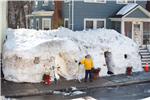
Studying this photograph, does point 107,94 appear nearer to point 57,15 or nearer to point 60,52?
point 60,52

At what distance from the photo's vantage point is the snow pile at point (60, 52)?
751 inches

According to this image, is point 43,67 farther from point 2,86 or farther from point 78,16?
point 78,16

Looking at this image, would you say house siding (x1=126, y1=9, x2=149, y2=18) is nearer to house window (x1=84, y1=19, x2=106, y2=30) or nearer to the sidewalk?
house window (x1=84, y1=19, x2=106, y2=30)

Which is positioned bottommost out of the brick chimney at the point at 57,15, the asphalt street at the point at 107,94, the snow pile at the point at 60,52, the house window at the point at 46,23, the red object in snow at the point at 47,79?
the asphalt street at the point at 107,94

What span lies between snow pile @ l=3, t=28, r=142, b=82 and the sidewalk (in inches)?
25.8

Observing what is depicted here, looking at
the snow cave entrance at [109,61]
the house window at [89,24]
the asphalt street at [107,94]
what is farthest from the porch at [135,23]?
the asphalt street at [107,94]

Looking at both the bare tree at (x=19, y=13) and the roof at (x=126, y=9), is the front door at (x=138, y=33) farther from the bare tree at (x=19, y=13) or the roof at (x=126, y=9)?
the bare tree at (x=19, y=13)

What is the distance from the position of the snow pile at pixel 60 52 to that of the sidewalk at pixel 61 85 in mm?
656

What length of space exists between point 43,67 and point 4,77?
6.88ft

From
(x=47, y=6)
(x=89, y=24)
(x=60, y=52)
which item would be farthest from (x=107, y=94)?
(x=47, y=6)

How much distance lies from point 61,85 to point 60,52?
89.0 inches

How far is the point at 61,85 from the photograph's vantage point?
18.6 m

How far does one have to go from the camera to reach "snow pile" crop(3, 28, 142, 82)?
19078mm

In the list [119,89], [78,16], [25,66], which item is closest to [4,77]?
[25,66]
